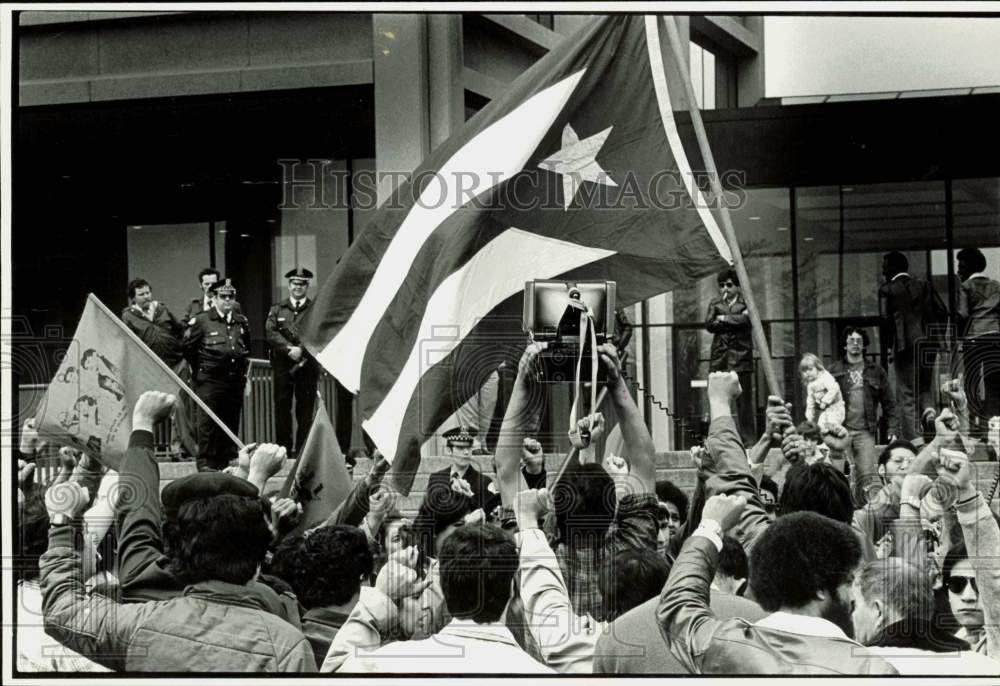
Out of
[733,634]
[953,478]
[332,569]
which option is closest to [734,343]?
[953,478]

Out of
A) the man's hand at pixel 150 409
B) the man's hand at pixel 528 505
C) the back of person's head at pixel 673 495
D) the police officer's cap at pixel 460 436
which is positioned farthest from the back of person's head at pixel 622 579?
the man's hand at pixel 150 409

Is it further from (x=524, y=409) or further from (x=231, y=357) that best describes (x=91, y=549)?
(x=524, y=409)

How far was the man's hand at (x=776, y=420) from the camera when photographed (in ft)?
19.8

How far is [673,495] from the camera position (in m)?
5.87

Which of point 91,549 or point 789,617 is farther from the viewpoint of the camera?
point 91,549

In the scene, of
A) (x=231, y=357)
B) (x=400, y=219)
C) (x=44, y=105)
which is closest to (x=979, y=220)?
(x=400, y=219)

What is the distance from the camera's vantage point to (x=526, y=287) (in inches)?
233

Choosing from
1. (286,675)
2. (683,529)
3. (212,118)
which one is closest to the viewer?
(286,675)

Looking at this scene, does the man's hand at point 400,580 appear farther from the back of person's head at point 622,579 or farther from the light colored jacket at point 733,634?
the light colored jacket at point 733,634

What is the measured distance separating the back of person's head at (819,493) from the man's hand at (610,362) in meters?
0.73

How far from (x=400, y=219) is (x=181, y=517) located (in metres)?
1.39

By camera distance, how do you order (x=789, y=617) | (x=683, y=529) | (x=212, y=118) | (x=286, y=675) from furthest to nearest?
(x=212, y=118) → (x=683, y=529) → (x=286, y=675) → (x=789, y=617)

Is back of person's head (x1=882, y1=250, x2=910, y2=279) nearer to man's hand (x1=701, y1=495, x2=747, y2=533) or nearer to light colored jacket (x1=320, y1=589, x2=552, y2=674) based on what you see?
man's hand (x1=701, y1=495, x2=747, y2=533)

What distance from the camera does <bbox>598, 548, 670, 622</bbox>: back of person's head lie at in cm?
566
